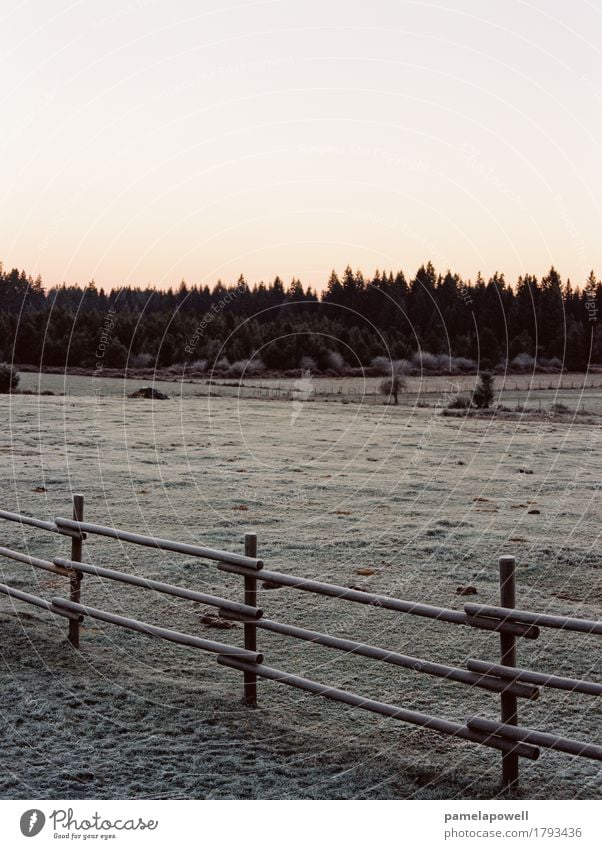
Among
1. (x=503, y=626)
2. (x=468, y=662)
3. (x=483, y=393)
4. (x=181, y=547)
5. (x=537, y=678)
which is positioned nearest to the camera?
(x=537, y=678)

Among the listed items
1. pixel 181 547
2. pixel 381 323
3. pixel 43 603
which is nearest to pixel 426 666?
pixel 181 547

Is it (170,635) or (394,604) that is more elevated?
(394,604)

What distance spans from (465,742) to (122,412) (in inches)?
860

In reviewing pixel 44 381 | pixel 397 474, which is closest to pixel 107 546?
pixel 397 474

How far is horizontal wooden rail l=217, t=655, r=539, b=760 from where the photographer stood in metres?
4.88

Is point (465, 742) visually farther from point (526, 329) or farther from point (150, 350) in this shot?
point (150, 350)

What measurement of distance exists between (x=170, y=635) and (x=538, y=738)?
2.80m

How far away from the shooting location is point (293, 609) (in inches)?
333

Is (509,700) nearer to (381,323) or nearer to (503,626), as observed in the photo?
(503,626)

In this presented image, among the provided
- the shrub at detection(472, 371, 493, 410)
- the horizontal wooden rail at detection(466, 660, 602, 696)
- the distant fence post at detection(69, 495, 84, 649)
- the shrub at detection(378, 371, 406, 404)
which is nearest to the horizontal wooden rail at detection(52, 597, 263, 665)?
the distant fence post at detection(69, 495, 84, 649)

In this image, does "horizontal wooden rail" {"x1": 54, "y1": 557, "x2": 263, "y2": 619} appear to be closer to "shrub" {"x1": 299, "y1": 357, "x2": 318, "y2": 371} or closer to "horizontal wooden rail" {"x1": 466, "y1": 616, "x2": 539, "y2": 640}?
"horizontal wooden rail" {"x1": 466, "y1": 616, "x2": 539, "y2": 640}
